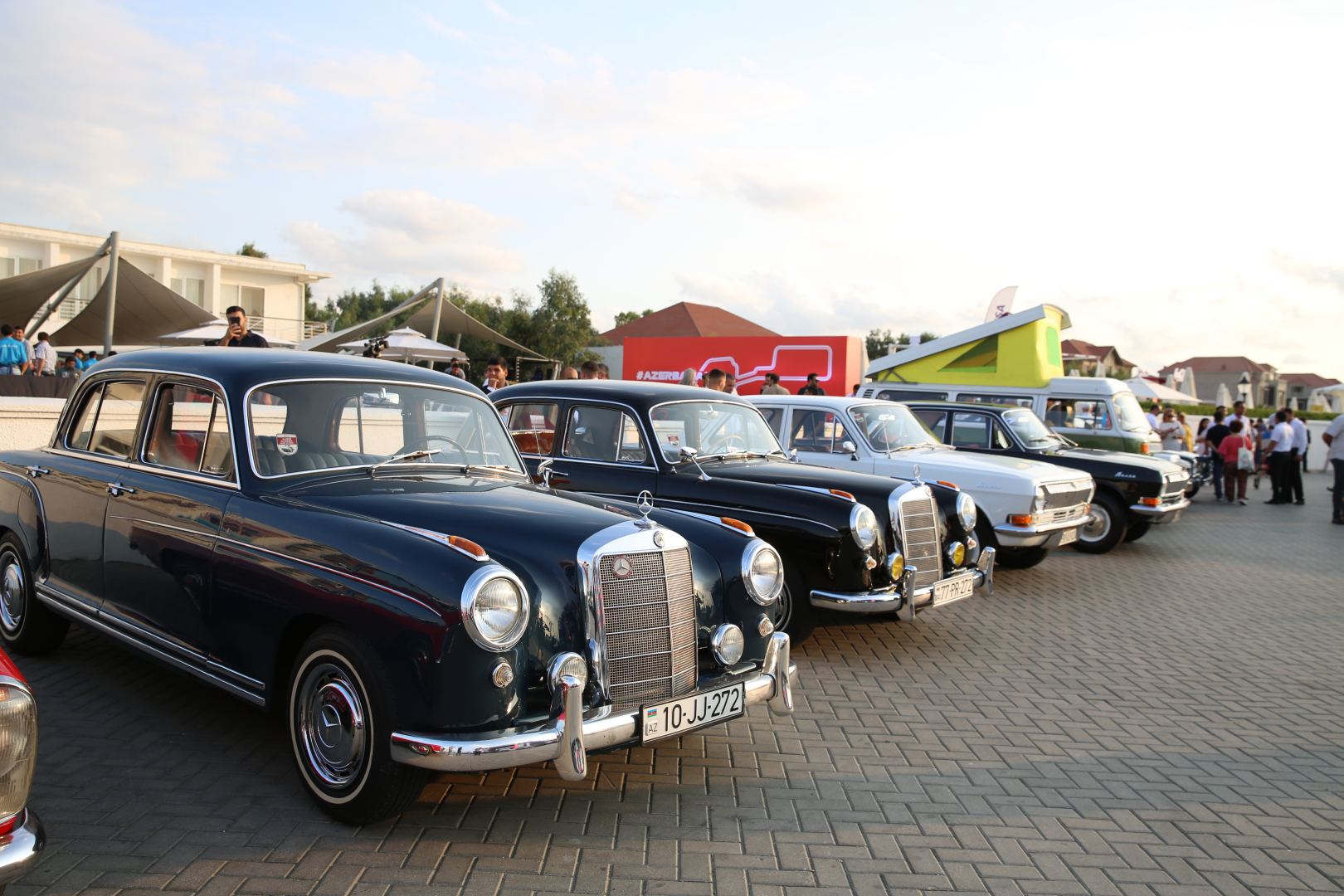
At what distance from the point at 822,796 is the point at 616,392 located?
3.68 meters

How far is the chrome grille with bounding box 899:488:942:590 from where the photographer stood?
6664 mm

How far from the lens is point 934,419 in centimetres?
1162

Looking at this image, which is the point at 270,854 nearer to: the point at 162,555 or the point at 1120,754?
the point at 162,555

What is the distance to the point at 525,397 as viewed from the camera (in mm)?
7637

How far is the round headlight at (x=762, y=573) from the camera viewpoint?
14.8 feet

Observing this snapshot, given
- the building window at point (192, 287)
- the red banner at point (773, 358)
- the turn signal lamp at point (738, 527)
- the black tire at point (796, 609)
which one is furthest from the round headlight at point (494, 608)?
the building window at point (192, 287)

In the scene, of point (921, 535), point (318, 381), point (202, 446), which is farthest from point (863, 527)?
point (202, 446)

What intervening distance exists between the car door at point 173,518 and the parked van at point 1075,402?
34.1 feet

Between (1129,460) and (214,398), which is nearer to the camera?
(214,398)

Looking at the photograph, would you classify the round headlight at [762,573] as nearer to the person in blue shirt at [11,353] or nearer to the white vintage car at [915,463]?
the white vintage car at [915,463]

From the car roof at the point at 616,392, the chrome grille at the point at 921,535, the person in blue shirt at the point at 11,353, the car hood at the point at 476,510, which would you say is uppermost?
the person in blue shirt at the point at 11,353

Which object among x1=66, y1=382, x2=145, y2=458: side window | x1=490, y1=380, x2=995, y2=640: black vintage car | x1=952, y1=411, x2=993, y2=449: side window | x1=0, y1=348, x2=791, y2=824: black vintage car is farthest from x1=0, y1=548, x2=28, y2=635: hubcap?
x1=952, y1=411, x2=993, y2=449: side window

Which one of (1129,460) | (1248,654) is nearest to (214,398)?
(1248,654)

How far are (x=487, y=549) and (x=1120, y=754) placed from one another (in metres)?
3.51
